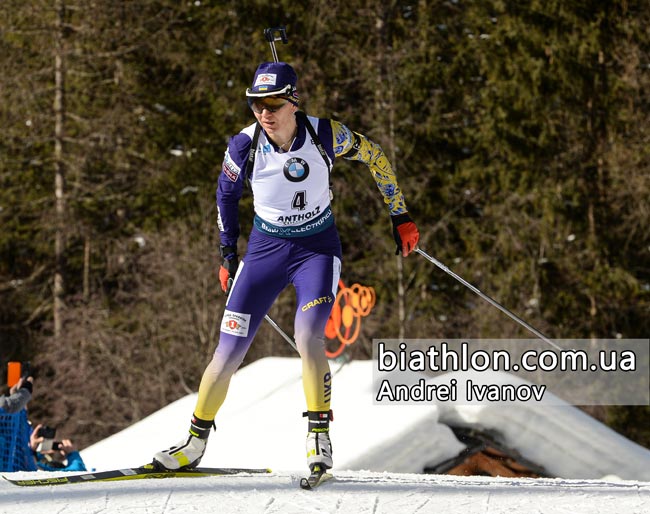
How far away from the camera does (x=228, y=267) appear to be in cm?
603

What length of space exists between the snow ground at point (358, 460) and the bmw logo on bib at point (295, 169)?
1540mm

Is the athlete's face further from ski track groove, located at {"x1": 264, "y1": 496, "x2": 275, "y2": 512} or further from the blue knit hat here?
ski track groove, located at {"x1": 264, "y1": 496, "x2": 275, "y2": 512}

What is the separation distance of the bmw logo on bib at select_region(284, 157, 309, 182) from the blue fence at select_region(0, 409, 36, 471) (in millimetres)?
3508

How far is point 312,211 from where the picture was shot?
5.83 m

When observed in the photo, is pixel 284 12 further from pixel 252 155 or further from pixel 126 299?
pixel 252 155

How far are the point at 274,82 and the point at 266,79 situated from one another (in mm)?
51

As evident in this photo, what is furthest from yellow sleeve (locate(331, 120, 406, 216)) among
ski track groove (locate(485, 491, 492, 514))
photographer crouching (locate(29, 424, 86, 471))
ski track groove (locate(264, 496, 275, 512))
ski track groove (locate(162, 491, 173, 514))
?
photographer crouching (locate(29, 424, 86, 471))

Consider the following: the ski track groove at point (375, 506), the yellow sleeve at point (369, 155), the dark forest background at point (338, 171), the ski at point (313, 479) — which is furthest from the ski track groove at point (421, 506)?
the dark forest background at point (338, 171)

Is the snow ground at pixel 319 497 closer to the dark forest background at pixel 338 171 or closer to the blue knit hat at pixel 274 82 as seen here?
the blue knit hat at pixel 274 82

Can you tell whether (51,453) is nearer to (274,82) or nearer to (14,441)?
(14,441)

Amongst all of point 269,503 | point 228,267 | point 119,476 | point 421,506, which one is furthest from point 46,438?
point 421,506

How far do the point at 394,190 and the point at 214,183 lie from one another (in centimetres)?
2155

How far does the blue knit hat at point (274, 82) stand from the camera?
5.54 m

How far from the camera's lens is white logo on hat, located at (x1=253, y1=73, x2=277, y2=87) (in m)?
5.55
